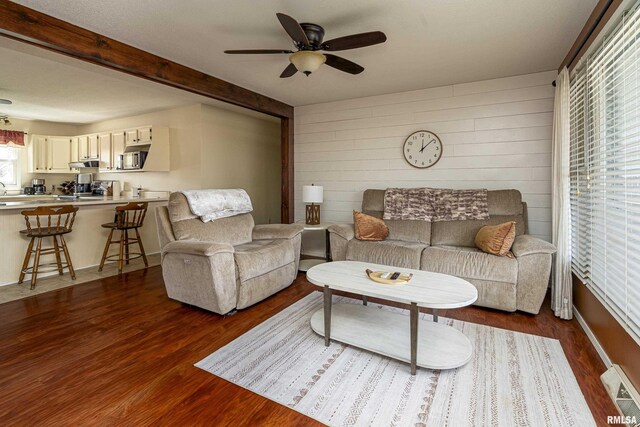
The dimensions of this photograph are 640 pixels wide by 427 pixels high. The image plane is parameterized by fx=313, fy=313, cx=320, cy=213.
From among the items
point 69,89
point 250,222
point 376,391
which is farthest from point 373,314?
point 69,89

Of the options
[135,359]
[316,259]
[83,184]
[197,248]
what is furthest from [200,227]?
[83,184]

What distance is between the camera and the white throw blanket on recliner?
325cm

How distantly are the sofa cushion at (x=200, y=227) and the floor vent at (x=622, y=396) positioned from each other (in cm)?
318

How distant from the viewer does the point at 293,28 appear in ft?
6.58

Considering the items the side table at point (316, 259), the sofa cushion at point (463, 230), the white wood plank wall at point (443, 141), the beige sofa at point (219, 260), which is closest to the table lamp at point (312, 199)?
the side table at point (316, 259)

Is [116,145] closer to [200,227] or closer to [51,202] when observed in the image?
[51,202]

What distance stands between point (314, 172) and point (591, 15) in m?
3.47

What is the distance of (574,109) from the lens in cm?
279

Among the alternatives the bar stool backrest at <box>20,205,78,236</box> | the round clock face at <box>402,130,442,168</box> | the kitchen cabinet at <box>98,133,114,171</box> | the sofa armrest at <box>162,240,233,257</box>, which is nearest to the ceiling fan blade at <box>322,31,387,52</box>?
the sofa armrest at <box>162,240,233,257</box>

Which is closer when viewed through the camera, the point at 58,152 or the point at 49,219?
the point at 49,219

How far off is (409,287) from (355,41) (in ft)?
5.70

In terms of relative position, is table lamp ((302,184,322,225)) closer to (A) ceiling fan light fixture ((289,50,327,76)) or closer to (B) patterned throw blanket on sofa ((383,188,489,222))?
(B) patterned throw blanket on sofa ((383,188,489,222))

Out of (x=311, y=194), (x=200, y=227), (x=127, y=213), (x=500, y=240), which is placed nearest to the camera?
(x=500, y=240)

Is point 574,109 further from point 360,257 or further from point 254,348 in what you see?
point 254,348
